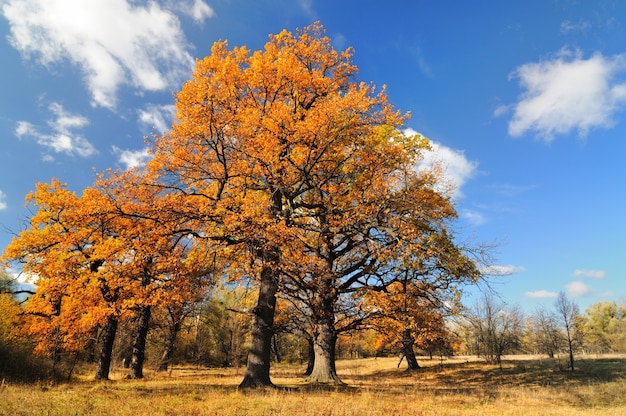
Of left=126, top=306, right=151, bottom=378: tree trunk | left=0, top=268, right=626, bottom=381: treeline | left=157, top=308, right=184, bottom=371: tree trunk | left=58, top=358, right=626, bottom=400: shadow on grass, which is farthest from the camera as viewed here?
left=157, top=308, right=184, bottom=371: tree trunk

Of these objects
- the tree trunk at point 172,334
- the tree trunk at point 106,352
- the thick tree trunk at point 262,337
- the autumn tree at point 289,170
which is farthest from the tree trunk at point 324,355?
the tree trunk at point 172,334

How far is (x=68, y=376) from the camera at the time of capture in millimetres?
15375

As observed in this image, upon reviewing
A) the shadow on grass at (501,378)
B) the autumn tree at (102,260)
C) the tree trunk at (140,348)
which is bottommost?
the shadow on grass at (501,378)

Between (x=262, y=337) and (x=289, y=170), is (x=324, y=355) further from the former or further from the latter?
(x=289, y=170)

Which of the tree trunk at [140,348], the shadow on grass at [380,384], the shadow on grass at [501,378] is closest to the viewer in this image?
the shadow on grass at [380,384]

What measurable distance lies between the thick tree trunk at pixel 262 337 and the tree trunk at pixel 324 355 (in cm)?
429

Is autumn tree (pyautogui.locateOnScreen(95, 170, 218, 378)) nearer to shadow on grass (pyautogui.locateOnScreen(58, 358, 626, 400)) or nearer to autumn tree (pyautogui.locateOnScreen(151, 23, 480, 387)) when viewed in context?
autumn tree (pyautogui.locateOnScreen(151, 23, 480, 387))

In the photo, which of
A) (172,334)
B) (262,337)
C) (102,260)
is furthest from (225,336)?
(262,337)

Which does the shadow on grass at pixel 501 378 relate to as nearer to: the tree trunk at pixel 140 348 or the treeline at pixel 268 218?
the treeline at pixel 268 218

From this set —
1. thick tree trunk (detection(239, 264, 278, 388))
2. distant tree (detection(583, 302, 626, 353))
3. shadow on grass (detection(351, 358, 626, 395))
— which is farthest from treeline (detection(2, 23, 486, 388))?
distant tree (detection(583, 302, 626, 353))

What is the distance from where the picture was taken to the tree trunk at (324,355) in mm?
16656

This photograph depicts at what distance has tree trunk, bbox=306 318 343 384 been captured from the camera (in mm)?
16656

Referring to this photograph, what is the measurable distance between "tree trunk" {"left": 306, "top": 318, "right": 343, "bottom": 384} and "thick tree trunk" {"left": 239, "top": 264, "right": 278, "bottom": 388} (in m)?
4.29

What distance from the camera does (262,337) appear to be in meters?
13.4
